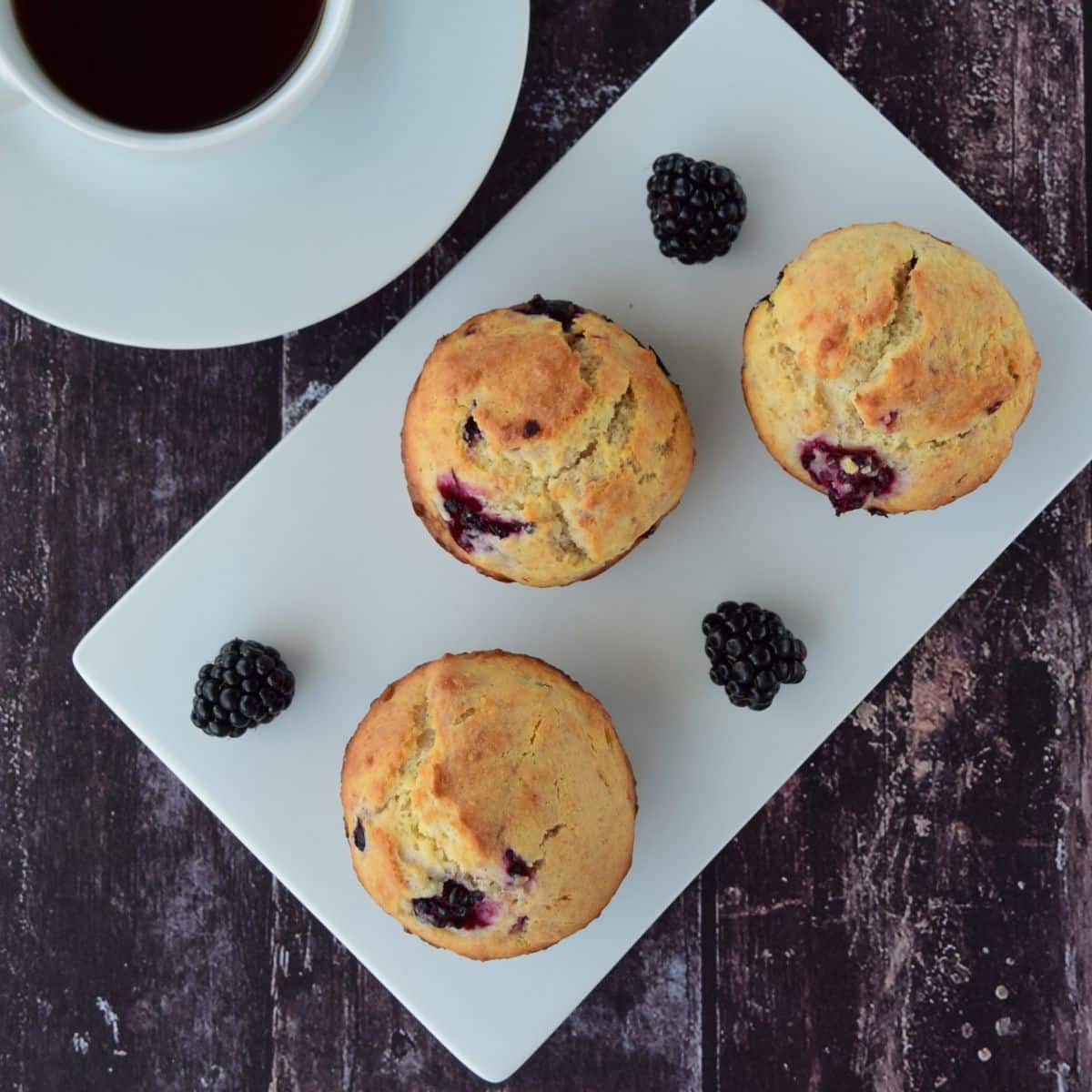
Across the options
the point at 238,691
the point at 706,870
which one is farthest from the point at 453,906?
the point at 706,870

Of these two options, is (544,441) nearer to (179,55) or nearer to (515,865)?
(515,865)

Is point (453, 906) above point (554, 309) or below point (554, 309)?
below

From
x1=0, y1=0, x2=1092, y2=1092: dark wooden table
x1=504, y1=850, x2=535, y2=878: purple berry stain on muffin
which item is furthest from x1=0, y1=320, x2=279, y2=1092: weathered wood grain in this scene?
x1=504, y1=850, x2=535, y2=878: purple berry stain on muffin

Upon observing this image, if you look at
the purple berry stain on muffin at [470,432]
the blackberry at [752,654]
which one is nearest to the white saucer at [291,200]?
the purple berry stain on muffin at [470,432]

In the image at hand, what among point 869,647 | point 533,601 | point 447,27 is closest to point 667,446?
point 533,601

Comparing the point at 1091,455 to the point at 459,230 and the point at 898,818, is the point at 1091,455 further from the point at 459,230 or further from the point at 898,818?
the point at 459,230

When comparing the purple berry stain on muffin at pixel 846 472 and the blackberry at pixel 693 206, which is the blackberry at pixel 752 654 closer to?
the purple berry stain on muffin at pixel 846 472
